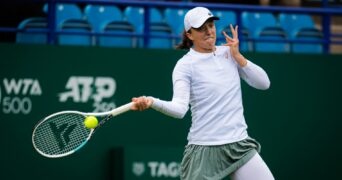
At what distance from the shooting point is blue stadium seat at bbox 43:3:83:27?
341 inches

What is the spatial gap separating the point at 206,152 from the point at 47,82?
A: 301 cm

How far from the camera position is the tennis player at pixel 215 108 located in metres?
5.29

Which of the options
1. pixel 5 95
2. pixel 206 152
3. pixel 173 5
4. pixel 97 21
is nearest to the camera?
pixel 206 152

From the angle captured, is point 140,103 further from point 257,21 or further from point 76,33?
point 257,21

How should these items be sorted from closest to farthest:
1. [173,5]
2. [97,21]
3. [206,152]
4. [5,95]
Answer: [206,152]
[5,95]
[173,5]
[97,21]

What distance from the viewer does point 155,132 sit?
328 inches

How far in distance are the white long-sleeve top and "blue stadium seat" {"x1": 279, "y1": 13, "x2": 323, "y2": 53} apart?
398 centimetres

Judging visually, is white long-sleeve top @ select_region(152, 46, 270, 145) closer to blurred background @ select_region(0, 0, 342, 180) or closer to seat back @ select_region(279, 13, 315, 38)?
blurred background @ select_region(0, 0, 342, 180)

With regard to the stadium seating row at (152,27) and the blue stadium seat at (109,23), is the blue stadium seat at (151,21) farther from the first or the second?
the blue stadium seat at (109,23)

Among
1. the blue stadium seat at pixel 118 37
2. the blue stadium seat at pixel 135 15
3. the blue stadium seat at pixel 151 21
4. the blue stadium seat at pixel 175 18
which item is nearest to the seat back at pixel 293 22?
the blue stadium seat at pixel 175 18

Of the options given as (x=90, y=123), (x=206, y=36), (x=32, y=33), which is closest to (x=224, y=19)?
(x=32, y=33)

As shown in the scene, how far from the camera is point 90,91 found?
8.10 meters

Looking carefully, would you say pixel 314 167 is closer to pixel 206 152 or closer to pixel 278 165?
pixel 278 165

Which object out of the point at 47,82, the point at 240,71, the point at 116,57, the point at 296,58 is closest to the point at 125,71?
the point at 116,57
